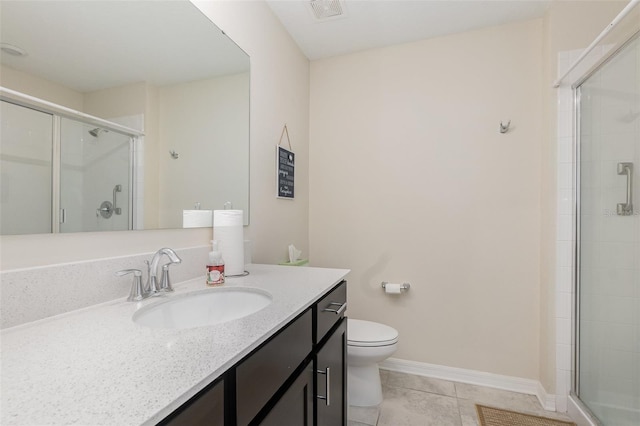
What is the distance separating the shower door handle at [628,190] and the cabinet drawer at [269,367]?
1615 mm

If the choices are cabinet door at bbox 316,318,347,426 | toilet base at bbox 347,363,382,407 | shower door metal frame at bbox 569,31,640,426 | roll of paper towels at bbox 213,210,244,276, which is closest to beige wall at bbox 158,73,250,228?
roll of paper towels at bbox 213,210,244,276

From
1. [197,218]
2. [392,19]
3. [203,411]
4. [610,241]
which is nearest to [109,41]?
[197,218]

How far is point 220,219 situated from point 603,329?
6.59ft

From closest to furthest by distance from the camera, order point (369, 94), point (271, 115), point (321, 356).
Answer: point (321, 356) < point (271, 115) < point (369, 94)

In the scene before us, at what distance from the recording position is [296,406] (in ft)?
2.78

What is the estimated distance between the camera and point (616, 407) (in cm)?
144

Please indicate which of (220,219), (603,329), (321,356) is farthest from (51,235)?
(603,329)

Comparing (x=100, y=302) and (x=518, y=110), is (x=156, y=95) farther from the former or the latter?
(x=518, y=110)

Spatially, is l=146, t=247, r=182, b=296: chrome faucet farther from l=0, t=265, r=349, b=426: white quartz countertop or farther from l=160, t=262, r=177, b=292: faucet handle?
l=0, t=265, r=349, b=426: white quartz countertop

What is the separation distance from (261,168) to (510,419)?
6.39 ft

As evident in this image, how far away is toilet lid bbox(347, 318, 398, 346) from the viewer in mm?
1660

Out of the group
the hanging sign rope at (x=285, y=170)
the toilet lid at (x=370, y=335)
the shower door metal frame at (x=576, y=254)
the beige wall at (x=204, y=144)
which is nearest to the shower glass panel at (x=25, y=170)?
the beige wall at (x=204, y=144)

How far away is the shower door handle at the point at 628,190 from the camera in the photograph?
1.41m

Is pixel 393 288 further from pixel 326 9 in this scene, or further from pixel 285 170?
pixel 326 9
